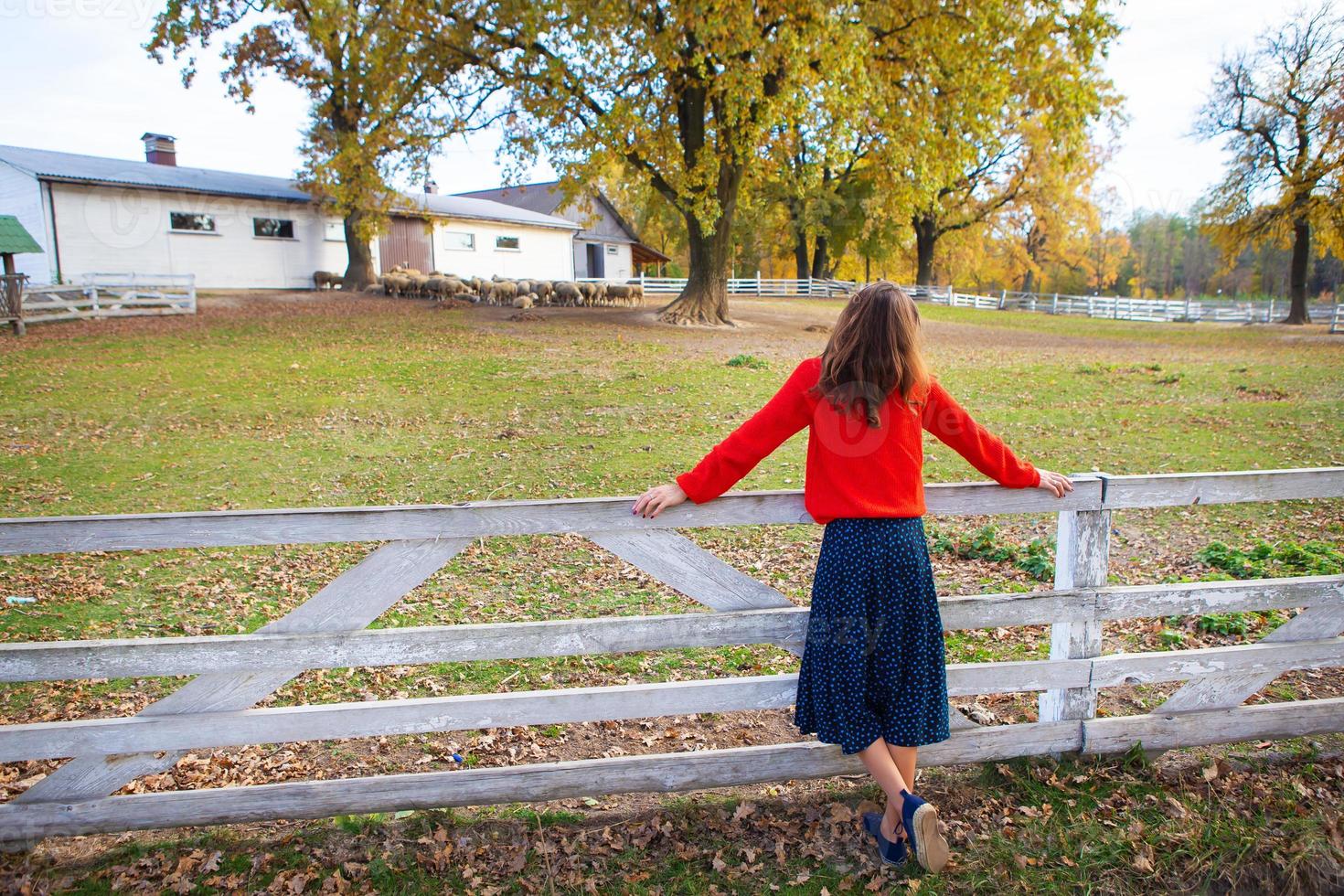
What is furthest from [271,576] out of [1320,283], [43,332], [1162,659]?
[1320,283]

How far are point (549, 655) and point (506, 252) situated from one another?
40107mm

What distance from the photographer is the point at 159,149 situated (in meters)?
34.3

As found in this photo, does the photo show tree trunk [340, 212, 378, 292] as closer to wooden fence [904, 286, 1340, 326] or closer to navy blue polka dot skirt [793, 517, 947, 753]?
wooden fence [904, 286, 1340, 326]

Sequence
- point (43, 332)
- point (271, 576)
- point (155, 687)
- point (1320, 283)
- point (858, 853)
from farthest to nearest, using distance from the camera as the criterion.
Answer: point (1320, 283) → point (43, 332) → point (271, 576) → point (155, 687) → point (858, 853)

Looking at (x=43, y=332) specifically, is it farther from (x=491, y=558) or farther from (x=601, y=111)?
(x=491, y=558)

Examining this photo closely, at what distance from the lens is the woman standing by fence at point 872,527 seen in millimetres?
3182

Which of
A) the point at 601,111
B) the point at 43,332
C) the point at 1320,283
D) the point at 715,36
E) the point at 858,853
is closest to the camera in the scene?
the point at 858,853

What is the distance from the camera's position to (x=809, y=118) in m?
21.7

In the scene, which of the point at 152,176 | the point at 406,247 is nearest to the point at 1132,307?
the point at 406,247

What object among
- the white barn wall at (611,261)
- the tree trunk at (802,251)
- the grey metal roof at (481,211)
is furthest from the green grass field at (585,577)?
the tree trunk at (802,251)

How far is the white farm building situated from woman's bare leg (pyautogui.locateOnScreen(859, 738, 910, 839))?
91.5 ft

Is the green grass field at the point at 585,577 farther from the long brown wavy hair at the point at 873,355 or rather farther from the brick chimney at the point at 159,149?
the brick chimney at the point at 159,149

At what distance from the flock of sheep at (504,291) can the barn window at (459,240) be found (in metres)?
7.25

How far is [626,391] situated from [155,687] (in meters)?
9.43
